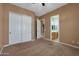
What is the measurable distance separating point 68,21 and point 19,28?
35.9 inches

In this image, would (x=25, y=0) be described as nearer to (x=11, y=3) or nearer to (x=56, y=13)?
(x=11, y=3)

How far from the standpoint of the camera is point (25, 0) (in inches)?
75.3

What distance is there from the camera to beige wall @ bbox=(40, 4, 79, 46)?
191 cm

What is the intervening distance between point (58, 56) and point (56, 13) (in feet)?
2.58

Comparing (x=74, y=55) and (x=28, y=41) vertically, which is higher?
(x=28, y=41)

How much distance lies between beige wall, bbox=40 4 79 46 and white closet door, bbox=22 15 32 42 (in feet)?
0.99

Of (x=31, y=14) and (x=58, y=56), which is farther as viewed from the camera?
(x=31, y=14)

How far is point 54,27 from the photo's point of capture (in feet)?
6.77

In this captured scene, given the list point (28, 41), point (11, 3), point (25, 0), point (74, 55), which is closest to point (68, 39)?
point (74, 55)

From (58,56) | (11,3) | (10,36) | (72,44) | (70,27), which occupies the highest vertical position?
(11,3)

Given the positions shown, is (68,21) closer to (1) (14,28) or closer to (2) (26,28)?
(2) (26,28)

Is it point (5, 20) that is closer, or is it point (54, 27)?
point (5, 20)

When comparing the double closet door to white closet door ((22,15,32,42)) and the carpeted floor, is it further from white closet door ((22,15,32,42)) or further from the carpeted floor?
the carpeted floor

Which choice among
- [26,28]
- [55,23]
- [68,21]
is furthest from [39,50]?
[68,21]
